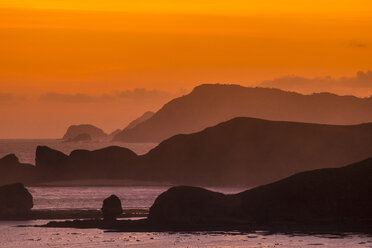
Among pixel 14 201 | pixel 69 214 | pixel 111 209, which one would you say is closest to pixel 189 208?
pixel 111 209

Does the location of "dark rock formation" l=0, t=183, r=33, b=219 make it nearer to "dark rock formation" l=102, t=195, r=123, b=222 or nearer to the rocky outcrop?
"dark rock formation" l=102, t=195, r=123, b=222

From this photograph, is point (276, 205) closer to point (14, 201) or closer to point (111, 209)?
point (111, 209)

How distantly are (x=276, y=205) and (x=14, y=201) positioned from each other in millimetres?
31199

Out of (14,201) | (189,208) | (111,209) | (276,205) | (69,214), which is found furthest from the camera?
(69,214)

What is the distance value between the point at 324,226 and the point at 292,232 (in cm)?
564

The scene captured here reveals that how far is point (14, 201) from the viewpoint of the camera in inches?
6171

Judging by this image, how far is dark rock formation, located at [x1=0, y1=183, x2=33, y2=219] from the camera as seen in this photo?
15538cm

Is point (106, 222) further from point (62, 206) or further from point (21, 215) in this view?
point (62, 206)

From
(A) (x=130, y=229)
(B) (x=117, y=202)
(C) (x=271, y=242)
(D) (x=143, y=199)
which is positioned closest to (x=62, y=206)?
(D) (x=143, y=199)

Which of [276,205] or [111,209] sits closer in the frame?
[276,205]

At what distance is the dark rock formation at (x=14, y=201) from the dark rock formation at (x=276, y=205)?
19052mm

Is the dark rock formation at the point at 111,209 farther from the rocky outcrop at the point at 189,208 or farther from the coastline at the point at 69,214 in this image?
the rocky outcrop at the point at 189,208

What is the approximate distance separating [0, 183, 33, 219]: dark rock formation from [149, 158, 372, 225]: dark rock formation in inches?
750

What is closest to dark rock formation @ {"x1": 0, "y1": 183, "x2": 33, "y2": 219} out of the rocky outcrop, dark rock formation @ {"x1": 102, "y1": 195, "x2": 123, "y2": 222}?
dark rock formation @ {"x1": 102, "y1": 195, "x2": 123, "y2": 222}
